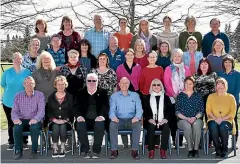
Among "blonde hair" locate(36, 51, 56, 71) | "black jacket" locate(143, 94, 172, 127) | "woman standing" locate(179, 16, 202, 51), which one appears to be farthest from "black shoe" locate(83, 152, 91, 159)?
"woman standing" locate(179, 16, 202, 51)

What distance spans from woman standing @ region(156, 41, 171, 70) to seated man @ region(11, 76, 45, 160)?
2.25m

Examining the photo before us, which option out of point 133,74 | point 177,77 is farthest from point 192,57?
point 133,74

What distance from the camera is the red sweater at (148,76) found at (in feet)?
24.9

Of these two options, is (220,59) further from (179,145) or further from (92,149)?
(92,149)

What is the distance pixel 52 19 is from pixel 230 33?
255 inches

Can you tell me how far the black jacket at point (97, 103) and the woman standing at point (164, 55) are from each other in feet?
4.14

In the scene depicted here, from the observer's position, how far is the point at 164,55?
7965 mm

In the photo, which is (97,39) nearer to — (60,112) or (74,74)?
(74,74)

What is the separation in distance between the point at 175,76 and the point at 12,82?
2914 mm

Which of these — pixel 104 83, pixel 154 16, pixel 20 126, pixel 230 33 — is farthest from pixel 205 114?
pixel 230 33

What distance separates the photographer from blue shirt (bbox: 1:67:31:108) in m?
7.64

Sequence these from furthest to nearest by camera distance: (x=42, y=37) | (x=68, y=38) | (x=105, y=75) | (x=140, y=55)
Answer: (x=42, y=37) → (x=68, y=38) → (x=140, y=55) → (x=105, y=75)

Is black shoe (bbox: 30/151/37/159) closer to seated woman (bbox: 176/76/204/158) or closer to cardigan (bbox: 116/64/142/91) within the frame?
cardigan (bbox: 116/64/142/91)

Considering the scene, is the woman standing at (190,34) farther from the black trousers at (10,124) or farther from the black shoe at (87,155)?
the black trousers at (10,124)
